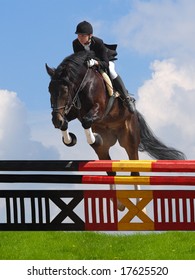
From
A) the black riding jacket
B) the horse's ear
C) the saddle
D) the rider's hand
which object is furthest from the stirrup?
the horse's ear

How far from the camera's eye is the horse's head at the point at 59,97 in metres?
6.25

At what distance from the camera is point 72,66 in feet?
21.2

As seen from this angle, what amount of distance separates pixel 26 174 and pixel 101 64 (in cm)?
149

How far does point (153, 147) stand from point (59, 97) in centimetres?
246

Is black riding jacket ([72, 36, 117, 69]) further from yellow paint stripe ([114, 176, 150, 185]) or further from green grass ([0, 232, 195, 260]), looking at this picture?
green grass ([0, 232, 195, 260])

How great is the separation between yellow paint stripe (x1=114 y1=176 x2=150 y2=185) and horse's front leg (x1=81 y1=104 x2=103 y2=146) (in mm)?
548

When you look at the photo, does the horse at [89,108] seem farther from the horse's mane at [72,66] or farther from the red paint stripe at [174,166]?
the red paint stripe at [174,166]

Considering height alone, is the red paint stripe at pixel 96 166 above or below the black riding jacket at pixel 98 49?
below

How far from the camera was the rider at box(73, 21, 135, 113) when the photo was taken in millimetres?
6691

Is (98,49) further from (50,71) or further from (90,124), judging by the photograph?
(90,124)

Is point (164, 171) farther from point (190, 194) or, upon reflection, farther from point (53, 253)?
point (53, 253)

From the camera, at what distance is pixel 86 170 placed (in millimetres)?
6172

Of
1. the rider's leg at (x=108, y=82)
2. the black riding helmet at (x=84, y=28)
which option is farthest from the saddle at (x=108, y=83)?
the black riding helmet at (x=84, y=28)
